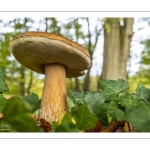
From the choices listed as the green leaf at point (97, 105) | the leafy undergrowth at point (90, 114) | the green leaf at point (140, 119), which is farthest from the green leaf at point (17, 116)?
the green leaf at point (97, 105)

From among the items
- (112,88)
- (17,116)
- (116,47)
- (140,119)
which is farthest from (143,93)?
(116,47)

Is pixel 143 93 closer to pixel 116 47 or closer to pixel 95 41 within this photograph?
pixel 116 47

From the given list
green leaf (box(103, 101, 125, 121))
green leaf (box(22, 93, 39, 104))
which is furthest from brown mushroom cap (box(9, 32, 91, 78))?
green leaf (box(103, 101, 125, 121))

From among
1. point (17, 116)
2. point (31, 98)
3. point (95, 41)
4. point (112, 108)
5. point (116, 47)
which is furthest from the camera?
A: point (95, 41)

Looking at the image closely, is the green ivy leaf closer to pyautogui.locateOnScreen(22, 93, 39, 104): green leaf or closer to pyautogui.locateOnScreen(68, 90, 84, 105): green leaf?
pyautogui.locateOnScreen(22, 93, 39, 104): green leaf

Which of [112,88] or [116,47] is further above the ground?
[112,88]

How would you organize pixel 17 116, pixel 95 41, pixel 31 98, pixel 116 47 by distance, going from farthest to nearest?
1. pixel 95 41
2. pixel 116 47
3. pixel 31 98
4. pixel 17 116
